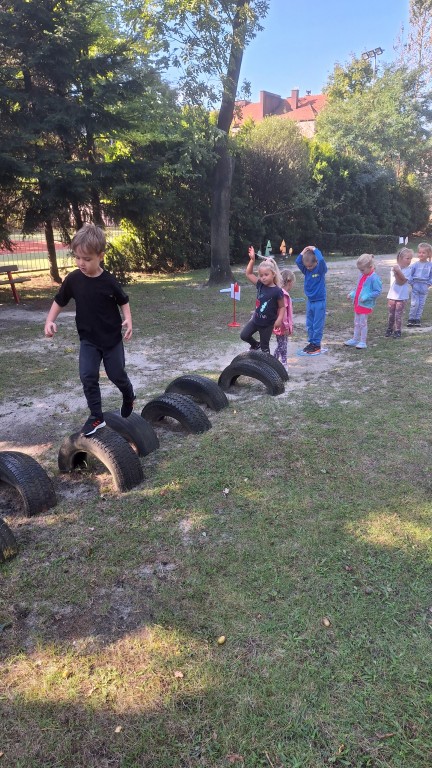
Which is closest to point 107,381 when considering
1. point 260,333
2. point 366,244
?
point 260,333

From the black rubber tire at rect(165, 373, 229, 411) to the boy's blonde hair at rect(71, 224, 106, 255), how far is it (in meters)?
2.30

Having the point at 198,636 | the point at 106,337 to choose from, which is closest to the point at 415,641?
the point at 198,636

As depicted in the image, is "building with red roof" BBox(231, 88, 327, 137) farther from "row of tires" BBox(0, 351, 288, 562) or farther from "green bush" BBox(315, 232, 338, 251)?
"row of tires" BBox(0, 351, 288, 562)

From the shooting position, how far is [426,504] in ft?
12.0

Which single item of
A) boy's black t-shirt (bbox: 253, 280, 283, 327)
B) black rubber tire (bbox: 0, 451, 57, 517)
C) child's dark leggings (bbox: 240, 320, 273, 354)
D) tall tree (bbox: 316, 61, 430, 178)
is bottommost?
black rubber tire (bbox: 0, 451, 57, 517)

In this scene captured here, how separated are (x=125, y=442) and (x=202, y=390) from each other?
5.55ft

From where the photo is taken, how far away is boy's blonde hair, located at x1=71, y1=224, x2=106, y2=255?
3.65 m

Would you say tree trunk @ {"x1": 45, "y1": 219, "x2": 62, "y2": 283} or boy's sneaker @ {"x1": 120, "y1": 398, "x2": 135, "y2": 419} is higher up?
tree trunk @ {"x1": 45, "y1": 219, "x2": 62, "y2": 283}

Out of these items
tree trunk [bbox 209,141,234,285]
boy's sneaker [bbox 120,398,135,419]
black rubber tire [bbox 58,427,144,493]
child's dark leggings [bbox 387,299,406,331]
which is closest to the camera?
black rubber tire [bbox 58,427,144,493]

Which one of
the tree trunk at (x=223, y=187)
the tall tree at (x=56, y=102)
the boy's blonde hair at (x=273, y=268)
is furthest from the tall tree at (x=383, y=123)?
the boy's blonde hair at (x=273, y=268)

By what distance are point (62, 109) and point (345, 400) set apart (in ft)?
34.2

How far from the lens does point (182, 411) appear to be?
16.4 feet

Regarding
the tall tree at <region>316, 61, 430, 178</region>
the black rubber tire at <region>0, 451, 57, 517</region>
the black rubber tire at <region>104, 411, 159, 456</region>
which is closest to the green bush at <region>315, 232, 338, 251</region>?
the tall tree at <region>316, 61, 430, 178</region>

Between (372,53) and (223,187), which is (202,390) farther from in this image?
(372,53)
